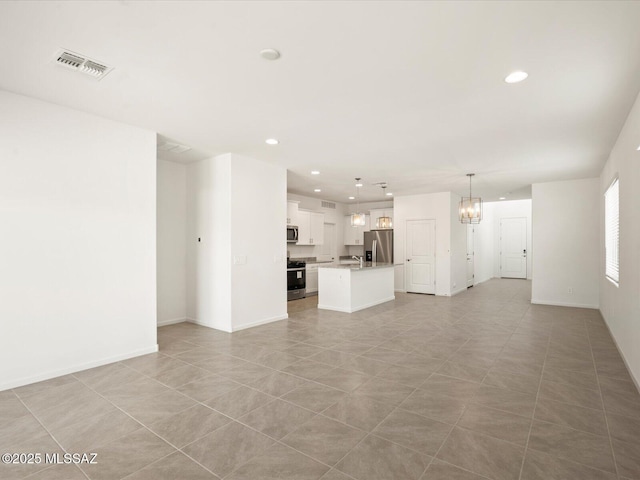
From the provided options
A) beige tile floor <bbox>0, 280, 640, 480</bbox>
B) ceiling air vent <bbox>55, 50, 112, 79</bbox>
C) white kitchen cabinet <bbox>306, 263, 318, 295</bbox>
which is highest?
ceiling air vent <bbox>55, 50, 112, 79</bbox>

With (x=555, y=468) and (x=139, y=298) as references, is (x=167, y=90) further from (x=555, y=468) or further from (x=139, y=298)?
(x=555, y=468)

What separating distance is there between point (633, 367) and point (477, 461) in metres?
2.57

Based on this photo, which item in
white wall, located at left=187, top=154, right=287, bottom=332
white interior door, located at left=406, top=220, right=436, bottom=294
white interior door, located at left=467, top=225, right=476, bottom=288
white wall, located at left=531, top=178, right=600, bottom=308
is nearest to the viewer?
white wall, located at left=187, top=154, right=287, bottom=332

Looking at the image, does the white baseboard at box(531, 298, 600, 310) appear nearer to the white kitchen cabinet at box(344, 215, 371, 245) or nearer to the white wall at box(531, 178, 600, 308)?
the white wall at box(531, 178, 600, 308)

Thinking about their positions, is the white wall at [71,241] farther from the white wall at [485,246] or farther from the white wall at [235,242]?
the white wall at [485,246]

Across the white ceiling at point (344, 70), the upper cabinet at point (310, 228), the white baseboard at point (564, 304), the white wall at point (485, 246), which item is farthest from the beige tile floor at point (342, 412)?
A: the white wall at point (485, 246)

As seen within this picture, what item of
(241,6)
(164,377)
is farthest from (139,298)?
(241,6)

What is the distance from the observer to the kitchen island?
6895mm

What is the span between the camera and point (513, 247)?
13438mm

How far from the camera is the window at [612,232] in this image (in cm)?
482

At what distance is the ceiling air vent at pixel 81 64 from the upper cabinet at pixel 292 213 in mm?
6092

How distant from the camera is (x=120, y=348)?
399cm

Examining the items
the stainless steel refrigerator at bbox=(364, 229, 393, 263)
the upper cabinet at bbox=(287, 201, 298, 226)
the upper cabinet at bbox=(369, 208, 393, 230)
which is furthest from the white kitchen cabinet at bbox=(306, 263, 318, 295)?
the upper cabinet at bbox=(369, 208, 393, 230)

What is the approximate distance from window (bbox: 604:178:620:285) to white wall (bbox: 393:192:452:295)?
343 cm
